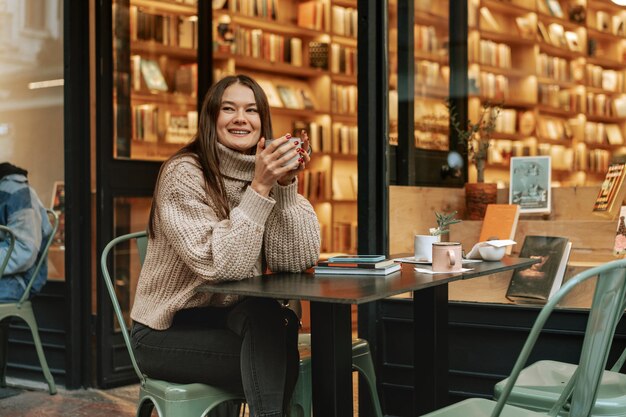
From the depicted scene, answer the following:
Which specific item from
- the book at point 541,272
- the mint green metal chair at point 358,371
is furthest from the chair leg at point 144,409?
the book at point 541,272

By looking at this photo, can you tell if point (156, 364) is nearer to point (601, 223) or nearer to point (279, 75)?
point (601, 223)

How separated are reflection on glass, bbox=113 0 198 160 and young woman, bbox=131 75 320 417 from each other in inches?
81.8

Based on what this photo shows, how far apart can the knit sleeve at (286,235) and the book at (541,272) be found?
1.19m

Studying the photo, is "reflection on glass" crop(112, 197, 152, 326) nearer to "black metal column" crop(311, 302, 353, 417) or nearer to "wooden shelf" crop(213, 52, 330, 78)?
"wooden shelf" crop(213, 52, 330, 78)

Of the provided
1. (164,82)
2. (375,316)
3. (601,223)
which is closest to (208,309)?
(375,316)

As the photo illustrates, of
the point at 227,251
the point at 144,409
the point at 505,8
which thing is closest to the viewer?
the point at 227,251

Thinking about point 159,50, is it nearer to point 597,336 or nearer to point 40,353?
point 40,353

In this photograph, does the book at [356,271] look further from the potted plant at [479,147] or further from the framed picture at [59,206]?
the framed picture at [59,206]

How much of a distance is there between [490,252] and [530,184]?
41.2 inches

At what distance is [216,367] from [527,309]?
4.83 feet

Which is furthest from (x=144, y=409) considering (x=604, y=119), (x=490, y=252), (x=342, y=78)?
(x=342, y=78)

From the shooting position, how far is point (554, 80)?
4793 mm

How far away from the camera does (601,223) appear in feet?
10.2

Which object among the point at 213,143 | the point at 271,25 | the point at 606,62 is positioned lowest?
the point at 213,143
